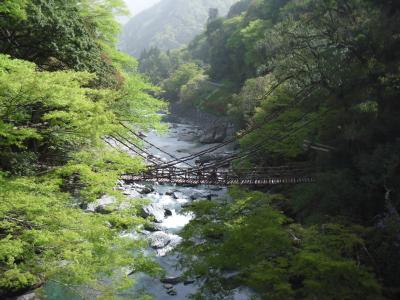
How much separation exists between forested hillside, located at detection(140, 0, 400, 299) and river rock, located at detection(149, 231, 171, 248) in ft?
9.51

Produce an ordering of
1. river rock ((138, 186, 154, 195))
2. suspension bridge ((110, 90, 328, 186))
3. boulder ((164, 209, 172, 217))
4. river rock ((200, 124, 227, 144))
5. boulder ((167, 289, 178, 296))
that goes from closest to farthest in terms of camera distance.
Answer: boulder ((167, 289, 178, 296)) < suspension bridge ((110, 90, 328, 186)) < boulder ((164, 209, 172, 217)) < river rock ((138, 186, 154, 195)) < river rock ((200, 124, 227, 144))

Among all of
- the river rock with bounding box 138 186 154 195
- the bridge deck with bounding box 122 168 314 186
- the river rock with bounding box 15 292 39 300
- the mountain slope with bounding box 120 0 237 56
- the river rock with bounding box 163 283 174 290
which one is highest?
the mountain slope with bounding box 120 0 237 56

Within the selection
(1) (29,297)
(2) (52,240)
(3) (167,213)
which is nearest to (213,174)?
(3) (167,213)

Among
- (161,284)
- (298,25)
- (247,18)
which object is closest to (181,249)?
(161,284)

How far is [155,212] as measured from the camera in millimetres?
17062

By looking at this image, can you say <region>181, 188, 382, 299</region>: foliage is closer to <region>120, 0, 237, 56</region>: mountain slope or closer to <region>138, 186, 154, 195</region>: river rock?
<region>138, 186, 154, 195</region>: river rock

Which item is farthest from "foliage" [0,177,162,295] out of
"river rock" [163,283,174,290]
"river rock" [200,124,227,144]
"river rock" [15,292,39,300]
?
"river rock" [200,124,227,144]

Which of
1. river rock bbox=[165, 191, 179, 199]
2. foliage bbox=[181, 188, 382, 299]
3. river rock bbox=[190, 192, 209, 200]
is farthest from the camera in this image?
river rock bbox=[165, 191, 179, 199]

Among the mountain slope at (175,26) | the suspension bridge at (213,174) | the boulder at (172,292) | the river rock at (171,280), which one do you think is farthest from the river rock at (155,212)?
the mountain slope at (175,26)

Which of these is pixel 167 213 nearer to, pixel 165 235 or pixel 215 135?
pixel 165 235

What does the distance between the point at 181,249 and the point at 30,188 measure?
357cm

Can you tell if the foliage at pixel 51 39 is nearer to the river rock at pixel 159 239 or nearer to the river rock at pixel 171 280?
the river rock at pixel 159 239

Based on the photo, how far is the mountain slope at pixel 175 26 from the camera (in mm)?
157400

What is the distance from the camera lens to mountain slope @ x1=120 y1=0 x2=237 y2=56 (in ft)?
516
